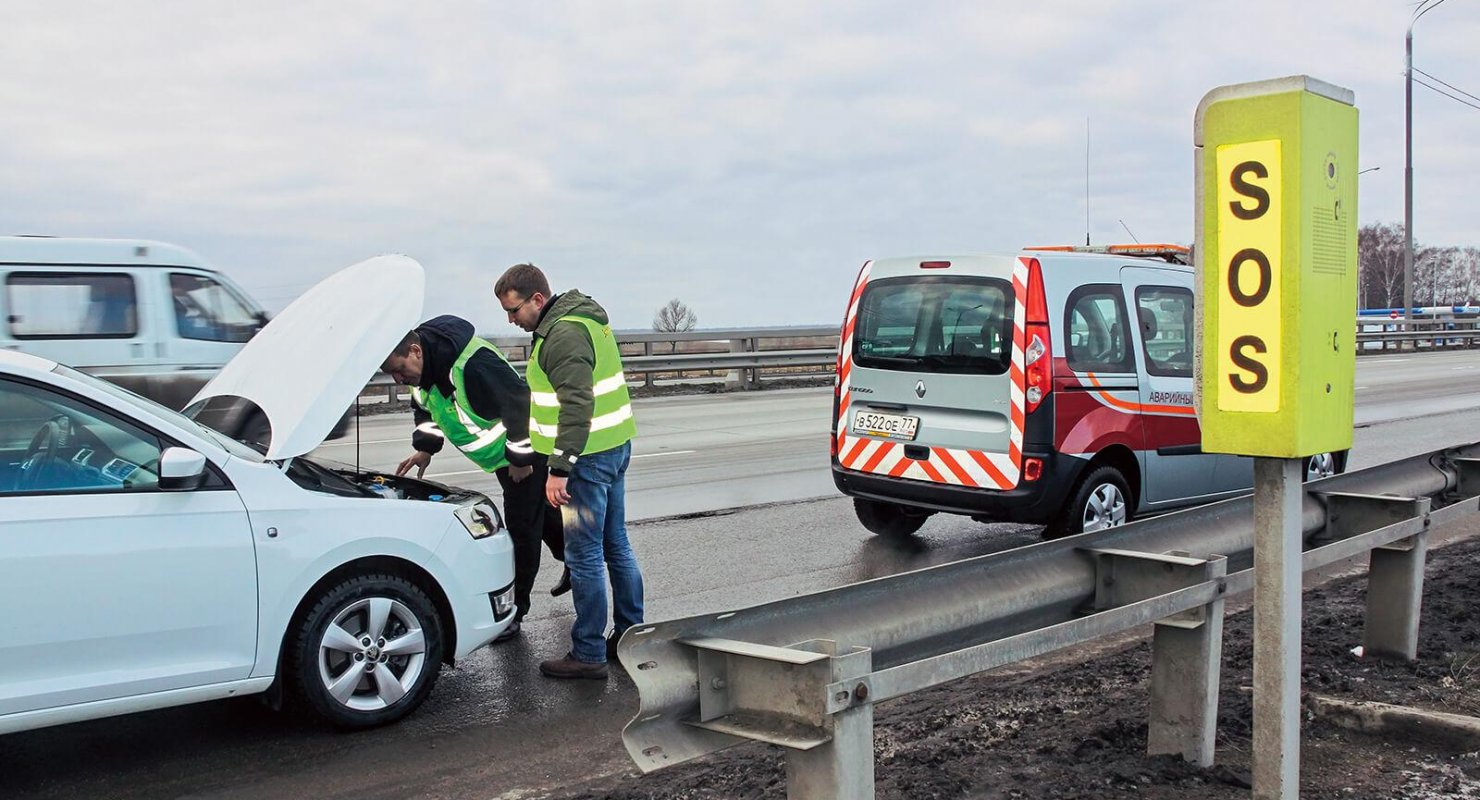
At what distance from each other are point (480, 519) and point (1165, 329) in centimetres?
472

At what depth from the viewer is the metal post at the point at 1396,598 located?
202 inches

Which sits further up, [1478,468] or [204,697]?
[1478,468]

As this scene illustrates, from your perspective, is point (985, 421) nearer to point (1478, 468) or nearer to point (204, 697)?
point (1478, 468)

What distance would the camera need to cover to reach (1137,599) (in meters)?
4.01

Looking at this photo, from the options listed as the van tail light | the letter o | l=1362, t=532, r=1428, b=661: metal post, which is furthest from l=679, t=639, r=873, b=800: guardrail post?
the van tail light

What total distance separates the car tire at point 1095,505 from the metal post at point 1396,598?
2152 mm

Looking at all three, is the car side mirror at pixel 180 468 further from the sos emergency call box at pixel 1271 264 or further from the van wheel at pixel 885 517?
the van wheel at pixel 885 517

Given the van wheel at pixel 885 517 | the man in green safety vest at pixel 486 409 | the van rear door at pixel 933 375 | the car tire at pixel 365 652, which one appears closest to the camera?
the car tire at pixel 365 652

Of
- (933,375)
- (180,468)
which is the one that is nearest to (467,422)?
(180,468)

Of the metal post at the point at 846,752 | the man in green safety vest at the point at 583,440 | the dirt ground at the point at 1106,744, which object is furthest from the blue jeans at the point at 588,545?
A: the metal post at the point at 846,752

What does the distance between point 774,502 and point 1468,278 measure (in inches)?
4894

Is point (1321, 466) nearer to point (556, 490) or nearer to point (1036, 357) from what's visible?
point (1036, 357)

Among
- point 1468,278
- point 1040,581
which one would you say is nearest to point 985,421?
point 1040,581

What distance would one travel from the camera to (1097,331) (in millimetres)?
→ 7680
